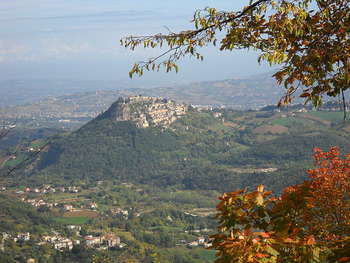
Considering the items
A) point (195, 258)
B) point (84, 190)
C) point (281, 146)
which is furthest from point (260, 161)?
point (195, 258)

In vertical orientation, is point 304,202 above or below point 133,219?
above

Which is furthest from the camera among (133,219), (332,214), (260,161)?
(260,161)

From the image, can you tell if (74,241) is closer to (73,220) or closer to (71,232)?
(71,232)

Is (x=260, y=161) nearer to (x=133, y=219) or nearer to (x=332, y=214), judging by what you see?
(x=133, y=219)

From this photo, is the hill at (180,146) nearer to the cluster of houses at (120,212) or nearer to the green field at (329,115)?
the green field at (329,115)

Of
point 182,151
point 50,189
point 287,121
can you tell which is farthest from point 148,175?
point 287,121

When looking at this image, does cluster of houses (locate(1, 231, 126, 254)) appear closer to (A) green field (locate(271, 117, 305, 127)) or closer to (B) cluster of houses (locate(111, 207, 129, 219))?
(B) cluster of houses (locate(111, 207, 129, 219))
